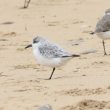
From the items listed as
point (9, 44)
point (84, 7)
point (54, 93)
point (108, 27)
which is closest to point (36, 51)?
point (54, 93)

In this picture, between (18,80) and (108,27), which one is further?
(108,27)

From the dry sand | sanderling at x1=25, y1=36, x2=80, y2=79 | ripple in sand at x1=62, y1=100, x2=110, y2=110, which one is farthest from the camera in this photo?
sanderling at x1=25, y1=36, x2=80, y2=79

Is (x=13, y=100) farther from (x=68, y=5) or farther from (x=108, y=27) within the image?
(x=68, y=5)

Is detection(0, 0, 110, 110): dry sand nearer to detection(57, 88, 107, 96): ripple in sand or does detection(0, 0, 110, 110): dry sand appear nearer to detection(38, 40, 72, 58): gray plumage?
detection(57, 88, 107, 96): ripple in sand

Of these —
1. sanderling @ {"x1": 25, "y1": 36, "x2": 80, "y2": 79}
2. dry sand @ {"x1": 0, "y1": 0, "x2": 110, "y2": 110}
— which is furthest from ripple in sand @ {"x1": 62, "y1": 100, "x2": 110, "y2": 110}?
sanderling @ {"x1": 25, "y1": 36, "x2": 80, "y2": 79}

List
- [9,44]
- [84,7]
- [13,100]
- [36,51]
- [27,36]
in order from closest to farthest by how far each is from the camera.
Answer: [13,100] → [36,51] → [9,44] → [27,36] → [84,7]

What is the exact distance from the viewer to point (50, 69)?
11.8 meters

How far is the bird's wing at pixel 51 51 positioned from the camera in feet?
34.6

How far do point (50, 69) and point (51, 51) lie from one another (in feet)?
3.55

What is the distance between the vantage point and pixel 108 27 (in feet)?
44.0

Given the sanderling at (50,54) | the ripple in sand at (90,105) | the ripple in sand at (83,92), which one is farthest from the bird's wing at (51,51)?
the ripple in sand at (90,105)

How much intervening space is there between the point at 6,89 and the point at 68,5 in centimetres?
975

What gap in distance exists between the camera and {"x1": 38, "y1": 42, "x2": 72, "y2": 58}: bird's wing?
10.6 metres

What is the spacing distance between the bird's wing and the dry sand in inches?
16.2
